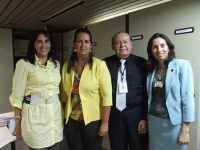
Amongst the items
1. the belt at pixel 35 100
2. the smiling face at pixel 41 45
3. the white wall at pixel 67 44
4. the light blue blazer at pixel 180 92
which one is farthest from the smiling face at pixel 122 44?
the white wall at pixel 67 44

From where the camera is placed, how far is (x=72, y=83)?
137cm

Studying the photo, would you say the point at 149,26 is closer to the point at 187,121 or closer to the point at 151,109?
the point at 151,109

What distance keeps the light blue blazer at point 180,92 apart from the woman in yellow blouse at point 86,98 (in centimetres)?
52

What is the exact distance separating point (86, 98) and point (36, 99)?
42cm

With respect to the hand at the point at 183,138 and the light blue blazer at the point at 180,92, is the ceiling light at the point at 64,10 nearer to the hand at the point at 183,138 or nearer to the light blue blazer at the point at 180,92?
the light blue blazer at the point at 180,92

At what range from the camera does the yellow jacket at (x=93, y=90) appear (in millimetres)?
1331

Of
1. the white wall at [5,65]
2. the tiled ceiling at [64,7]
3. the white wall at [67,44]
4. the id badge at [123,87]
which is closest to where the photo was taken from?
the id badge at [123,87]

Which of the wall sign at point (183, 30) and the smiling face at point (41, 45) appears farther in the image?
the wall sign at point (183, 30)

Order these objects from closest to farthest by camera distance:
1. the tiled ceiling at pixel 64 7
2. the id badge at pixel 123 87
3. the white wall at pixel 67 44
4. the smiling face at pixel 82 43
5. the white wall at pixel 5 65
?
1. the smiling face at pixel 82 43
2. the id badge at pixel 123 87
3. the tiled ceiling at pixel 64 7
4. the white wall at pixel 67 44
5. the white wall at pixel 5 65

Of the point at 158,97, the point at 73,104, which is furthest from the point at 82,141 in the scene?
the point at 158,97

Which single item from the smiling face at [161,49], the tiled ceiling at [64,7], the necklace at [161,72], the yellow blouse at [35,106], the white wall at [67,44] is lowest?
the yellow blouse at [35,106]

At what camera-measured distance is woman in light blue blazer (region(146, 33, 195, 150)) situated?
1256mm

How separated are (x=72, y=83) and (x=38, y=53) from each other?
0.41 m

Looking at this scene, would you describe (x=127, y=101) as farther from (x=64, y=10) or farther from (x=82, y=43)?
(x=64, y=10)
